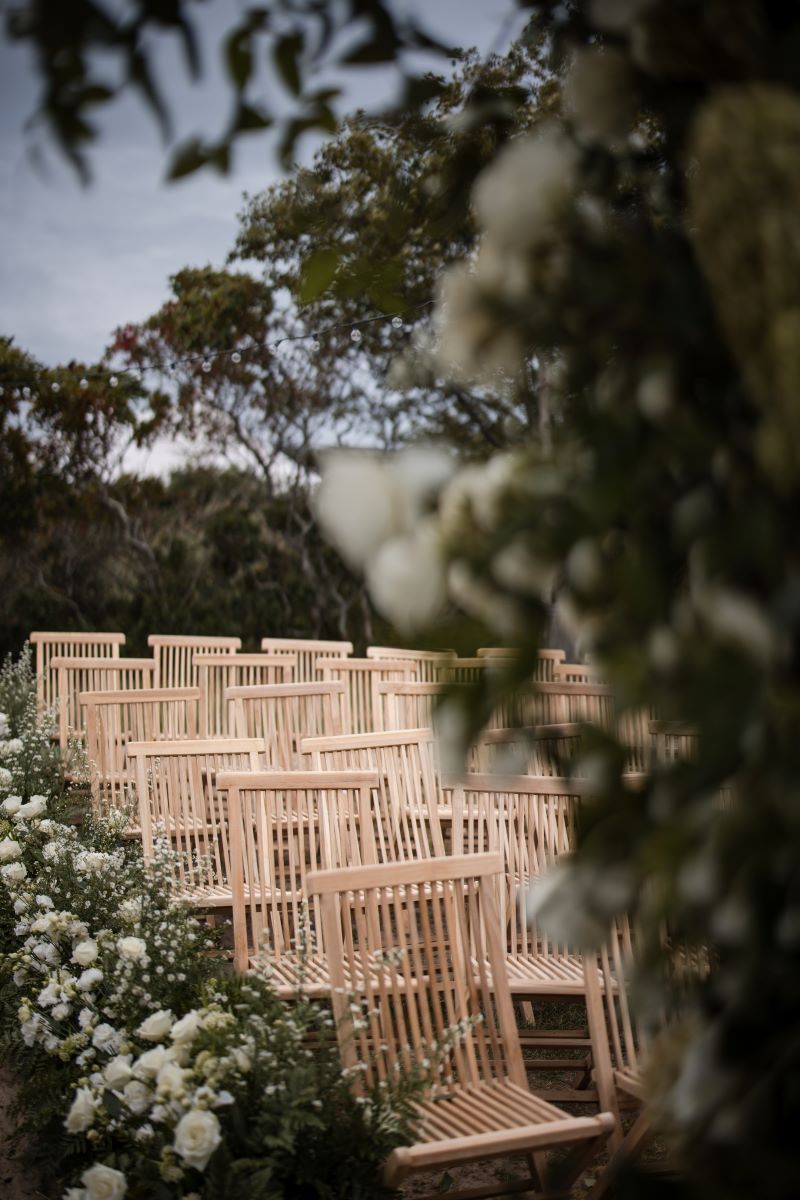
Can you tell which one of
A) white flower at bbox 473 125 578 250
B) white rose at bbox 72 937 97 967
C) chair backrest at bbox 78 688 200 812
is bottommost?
white rose at bbox 72 937 97 967

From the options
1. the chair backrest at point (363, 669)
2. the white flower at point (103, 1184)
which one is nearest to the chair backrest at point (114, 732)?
the chair backrest at point (363, 669)

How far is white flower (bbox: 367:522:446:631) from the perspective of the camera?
0.64 m

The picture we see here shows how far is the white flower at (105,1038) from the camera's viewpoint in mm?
2506

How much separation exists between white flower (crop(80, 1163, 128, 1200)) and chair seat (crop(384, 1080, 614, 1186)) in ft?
1.56

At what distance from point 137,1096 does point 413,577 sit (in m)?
1.89

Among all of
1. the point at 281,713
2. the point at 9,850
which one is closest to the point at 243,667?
the point at 281,713

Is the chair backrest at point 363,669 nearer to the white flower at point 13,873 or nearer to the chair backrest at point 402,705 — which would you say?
the chair backrest at point 402,705

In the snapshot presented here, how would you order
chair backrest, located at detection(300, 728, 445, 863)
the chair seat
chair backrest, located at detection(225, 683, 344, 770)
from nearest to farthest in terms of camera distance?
the chair seat < chair backrest, located at detection(300, 728, 445, 863) < chair backrest, located at detection(225, 683, 344, 770)

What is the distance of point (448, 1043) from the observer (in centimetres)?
A: 234

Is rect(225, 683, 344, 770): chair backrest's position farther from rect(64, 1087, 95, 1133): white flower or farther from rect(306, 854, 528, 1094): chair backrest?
rect(64, 1087, 95, 1133): white flower

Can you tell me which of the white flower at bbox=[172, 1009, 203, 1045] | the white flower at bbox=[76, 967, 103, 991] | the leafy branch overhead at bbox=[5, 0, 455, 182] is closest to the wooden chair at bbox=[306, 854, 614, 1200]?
the white flower at bbox=[172, 1009, 203, 1045]

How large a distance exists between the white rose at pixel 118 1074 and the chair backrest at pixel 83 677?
3.75m

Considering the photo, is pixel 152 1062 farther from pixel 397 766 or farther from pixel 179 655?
pixel 179 655

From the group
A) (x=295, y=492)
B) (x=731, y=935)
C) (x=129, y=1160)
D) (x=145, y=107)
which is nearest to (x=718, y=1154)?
(x=731, y=935)
